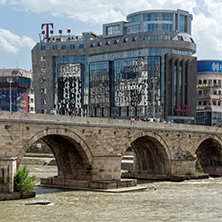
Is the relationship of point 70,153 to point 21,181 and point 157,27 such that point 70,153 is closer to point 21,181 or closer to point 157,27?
point 21,181

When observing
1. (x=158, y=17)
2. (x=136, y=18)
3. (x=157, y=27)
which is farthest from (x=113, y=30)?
(x=158, y=17)

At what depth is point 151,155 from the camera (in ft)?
156

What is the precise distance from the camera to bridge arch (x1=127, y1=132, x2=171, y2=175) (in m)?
45.6

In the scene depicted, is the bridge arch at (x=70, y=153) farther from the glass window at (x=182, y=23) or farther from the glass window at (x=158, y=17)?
the glass window at (x=182, y=23)

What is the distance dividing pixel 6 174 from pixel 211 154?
3309 cm

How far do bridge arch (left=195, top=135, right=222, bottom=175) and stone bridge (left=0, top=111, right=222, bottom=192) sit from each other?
0.54 feet

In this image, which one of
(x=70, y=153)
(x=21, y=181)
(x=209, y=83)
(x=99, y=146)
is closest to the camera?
(x=21, y=181)

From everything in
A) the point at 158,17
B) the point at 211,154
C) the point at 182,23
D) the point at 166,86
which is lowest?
the point at 211,154

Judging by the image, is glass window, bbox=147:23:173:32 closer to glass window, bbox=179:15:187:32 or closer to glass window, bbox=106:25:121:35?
glass window, bbox=179:15:187:32

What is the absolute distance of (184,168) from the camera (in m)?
46.5

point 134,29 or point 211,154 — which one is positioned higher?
point 134,29

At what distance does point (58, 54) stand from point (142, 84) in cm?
2234

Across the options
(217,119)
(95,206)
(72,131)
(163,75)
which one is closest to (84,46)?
(163,75)

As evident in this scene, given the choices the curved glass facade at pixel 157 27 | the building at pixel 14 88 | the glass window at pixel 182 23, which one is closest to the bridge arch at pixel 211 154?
the curved glass facade at pixel 157 27
